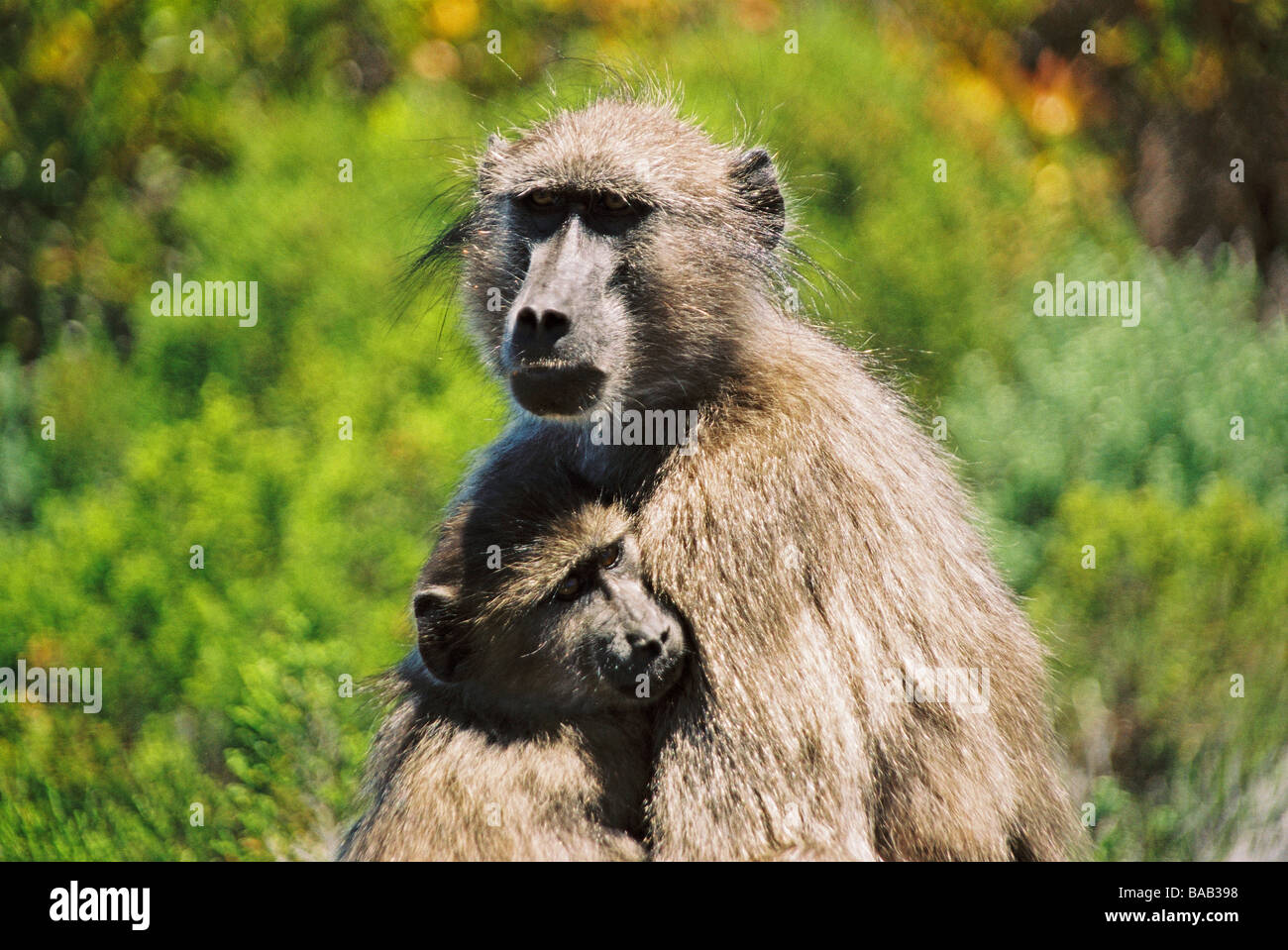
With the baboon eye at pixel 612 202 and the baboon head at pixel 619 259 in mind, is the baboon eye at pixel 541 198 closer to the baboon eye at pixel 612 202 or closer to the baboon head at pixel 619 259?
the baboon head at pixel 619 259

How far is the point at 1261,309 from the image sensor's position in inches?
452

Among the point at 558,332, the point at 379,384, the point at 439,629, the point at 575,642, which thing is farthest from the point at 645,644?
the point at 379,384

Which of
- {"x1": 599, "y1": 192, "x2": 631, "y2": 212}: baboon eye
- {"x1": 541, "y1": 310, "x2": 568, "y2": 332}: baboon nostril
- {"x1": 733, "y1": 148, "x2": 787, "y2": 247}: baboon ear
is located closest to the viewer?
{"x1": 541, "y1": 310, "x2": 568, "y2": 332}: baboon nostril

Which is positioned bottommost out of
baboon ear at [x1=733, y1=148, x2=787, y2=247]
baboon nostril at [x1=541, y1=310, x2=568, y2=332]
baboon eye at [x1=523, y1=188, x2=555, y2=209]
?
baboon nostril at [x1=541, y1=310, x2=568, y2=332]

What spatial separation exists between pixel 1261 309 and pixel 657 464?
881 cm

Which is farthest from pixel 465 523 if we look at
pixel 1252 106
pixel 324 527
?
pixel 1252 106

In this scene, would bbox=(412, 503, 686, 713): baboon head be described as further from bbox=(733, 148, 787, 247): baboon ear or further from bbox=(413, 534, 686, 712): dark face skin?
bbox=(733, 148, 787, 247): baboon ear

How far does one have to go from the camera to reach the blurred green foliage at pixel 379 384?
6.69m

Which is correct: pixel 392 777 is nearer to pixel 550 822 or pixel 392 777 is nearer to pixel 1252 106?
pixel 550 822

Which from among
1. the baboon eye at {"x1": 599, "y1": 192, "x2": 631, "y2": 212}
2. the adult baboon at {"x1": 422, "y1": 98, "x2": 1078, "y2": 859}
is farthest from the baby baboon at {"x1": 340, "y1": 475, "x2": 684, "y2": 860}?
the baboon eye at {"x1": 599, "y1": 192, "x2": 631, "y2": 212}

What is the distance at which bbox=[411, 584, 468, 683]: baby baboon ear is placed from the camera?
13.7 feet

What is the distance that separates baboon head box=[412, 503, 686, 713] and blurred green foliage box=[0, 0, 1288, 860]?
144 centimetres

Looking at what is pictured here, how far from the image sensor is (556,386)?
4215 millimetres

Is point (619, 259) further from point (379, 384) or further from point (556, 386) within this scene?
point (379, 384)
